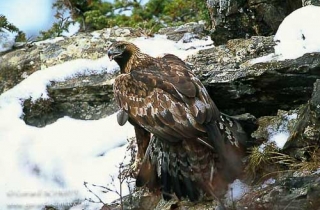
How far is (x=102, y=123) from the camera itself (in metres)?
9.73

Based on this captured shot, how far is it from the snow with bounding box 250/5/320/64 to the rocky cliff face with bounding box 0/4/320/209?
0.17 metres

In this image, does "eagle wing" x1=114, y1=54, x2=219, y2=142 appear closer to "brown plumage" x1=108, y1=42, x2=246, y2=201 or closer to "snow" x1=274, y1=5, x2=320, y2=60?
"brown plumage" x1=108, y1=42, x2=246, y2=201

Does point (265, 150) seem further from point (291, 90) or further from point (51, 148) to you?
point (51, 148)

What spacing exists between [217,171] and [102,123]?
8.77 feet

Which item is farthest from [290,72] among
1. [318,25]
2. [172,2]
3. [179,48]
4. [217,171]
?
[172,2]

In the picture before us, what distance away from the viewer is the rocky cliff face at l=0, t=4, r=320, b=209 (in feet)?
22.6

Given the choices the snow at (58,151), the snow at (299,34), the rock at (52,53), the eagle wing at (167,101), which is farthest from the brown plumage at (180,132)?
the rock at (52,53)

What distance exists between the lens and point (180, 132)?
7.24 m

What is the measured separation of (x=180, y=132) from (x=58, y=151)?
275 centimetres

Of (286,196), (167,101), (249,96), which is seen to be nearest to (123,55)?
(167,101)

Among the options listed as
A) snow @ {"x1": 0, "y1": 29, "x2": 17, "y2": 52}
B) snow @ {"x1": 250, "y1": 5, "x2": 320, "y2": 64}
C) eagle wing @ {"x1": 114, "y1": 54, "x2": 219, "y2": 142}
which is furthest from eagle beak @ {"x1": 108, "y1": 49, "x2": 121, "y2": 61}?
snow @ {"x1": 0, "y1": 29, "x2": 17, "y2": 52}

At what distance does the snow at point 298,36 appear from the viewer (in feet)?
27.2

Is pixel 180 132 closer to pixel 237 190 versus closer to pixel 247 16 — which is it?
pixel 237 190

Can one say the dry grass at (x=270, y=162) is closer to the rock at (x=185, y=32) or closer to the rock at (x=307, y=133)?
the rock at (x=307, y=133)
